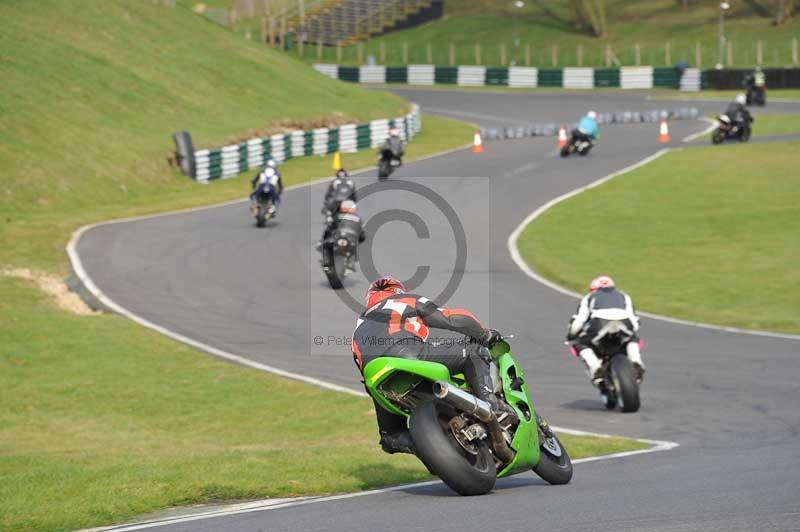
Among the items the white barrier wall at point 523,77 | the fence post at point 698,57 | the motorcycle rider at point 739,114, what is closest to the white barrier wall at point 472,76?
the white barrier wall at point 523,77

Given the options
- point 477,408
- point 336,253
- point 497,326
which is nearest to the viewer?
point 477,408

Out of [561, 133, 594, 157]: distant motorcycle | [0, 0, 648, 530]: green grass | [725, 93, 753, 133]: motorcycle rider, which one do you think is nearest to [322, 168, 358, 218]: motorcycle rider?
[0, 0, 648, 530]: green grass

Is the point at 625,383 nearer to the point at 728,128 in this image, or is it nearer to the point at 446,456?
the point at 446,456

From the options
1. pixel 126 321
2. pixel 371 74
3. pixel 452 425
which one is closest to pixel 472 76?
pixel 371 74

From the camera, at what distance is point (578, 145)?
4262cm

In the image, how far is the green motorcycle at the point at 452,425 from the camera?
27.2 feet

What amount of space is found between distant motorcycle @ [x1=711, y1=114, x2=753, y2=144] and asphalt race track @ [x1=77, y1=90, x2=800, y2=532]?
8.48 feet

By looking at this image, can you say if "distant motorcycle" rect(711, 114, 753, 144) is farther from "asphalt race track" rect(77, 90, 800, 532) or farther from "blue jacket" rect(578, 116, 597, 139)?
"blue jacket" rect(578, 116, 597, 139)

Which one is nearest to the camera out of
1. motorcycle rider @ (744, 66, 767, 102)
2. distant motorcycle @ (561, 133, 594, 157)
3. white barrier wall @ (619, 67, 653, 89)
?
distant motorcycle @ (561, 133, 594, 157)

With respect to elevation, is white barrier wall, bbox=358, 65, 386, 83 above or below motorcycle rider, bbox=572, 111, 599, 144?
above

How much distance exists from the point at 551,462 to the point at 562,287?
589 inches

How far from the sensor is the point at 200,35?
182 feet

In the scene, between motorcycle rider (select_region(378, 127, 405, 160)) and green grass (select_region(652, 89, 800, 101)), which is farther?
green grass (select_region(652, 89, 800, 101))

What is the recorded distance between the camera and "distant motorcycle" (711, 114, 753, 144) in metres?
43.7
